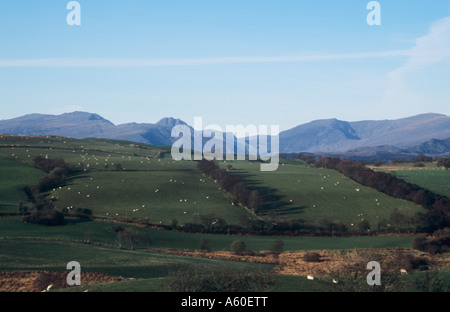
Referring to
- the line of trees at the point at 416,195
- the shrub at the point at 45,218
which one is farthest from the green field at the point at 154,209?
the line of trees at the point at 416,195

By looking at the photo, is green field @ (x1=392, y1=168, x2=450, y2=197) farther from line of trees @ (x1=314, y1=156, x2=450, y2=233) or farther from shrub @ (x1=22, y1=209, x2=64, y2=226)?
shrub @ (x1=22, y1=209, x2=64, y2=226)

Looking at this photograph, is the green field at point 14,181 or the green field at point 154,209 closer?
the green field at point 154,209

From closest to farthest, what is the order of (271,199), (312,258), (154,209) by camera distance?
(312,258), (154,209), (271,199)

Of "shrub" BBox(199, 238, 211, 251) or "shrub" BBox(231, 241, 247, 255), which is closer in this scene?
"shrub" BBox(231, 241, 247, 255)

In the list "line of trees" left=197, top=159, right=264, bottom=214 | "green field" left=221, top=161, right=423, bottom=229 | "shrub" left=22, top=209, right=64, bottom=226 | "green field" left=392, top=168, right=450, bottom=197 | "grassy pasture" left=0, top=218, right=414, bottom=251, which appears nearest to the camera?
"grassy pasture" left=0, top=218, right=414, bottom=251

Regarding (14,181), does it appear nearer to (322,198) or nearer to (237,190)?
(237,190)

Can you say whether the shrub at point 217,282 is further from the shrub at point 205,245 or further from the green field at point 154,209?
the shrub at point 205,245

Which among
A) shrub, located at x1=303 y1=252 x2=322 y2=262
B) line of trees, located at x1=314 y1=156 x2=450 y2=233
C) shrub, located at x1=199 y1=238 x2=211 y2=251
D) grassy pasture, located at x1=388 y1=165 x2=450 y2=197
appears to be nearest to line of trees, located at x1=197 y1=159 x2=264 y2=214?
shrub, located at x1=199 y1=238 x2=211 y2=251

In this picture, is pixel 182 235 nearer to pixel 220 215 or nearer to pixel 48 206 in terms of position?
pixel 220 215

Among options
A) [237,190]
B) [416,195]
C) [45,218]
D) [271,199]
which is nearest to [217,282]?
[45,218]
